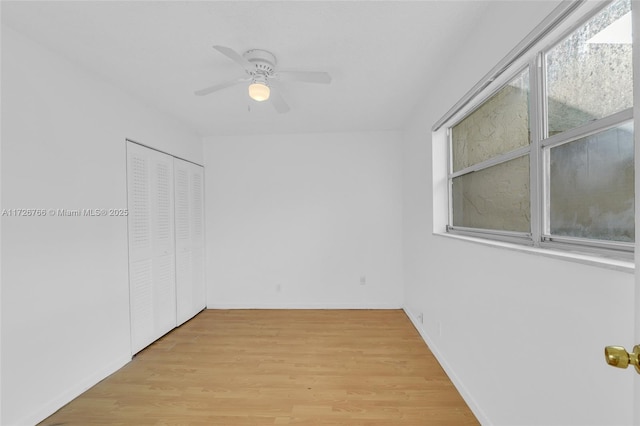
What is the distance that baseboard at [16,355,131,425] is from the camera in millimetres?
1701

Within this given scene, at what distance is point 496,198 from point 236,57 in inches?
74.7

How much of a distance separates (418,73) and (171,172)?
2.82 m

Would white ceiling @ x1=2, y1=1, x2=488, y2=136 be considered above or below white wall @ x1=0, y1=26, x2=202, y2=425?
above

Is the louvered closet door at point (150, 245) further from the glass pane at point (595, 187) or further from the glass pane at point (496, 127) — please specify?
the glass pane at point (595, 187)

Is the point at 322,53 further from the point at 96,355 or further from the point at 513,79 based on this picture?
the point at 96,355

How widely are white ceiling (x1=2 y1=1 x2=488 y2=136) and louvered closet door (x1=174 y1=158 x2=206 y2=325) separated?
107 centimetres

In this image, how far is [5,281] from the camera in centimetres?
158

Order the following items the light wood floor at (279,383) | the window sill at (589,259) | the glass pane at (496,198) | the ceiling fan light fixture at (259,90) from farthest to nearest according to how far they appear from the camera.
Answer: the ceiling fan light fixture at (259,90)
the light wood floor at (279,383)
the glass pane at (496,198)
the window sill at (589,259)

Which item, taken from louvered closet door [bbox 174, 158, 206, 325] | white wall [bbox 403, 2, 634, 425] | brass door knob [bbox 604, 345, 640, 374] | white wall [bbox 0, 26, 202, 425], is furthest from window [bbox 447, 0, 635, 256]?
louvered closet door [bbox 174, 158, 206, 325]

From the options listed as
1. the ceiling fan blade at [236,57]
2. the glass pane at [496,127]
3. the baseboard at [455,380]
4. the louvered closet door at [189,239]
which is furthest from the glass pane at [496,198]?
the louvered closet door at [189,239]

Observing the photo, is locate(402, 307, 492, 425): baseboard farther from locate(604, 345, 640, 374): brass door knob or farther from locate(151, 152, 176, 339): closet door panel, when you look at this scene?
locate(151, 152, 176, 339): closet door panel

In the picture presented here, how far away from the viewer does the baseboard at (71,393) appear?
5.58 feet

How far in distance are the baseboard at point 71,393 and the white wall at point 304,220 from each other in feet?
5.27

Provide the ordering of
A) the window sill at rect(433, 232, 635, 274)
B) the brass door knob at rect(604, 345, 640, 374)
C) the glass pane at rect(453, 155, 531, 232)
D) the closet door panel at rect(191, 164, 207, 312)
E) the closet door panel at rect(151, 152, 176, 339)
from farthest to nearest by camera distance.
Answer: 1. the closet door panel at rect(191, 164, 207, 312)
2. the closet door panel at rect(151, 152, 176, 339)
3. the glass pane at rect(453, 155, 531, 232)
4. the window sill at rect(433, 232, 635, 274)
5. the brass door knob at rect(604, 345, 640, 374)
